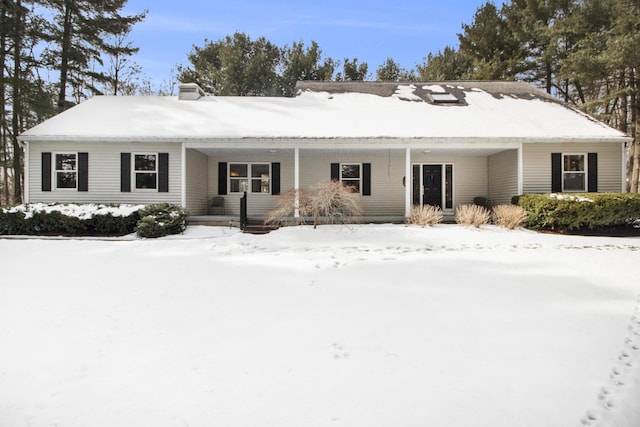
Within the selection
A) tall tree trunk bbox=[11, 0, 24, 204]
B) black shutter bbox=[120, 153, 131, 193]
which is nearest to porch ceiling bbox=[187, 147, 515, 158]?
black shutter bbox=[120, 153, 131, 193]

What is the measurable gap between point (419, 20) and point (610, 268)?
15.4 m

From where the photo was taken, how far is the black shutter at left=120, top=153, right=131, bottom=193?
1231 cm

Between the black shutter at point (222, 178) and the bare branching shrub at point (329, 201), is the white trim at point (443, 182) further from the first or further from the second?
the black shutter at point (222, 178)

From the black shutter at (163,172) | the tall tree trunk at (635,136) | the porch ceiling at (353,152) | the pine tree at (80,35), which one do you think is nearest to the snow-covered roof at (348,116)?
the porch ceiling at (353,152)

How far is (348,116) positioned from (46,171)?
35.7 ft

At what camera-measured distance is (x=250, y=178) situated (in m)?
14.4

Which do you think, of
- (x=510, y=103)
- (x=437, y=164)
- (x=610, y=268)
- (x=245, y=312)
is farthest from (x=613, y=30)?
(x=245, y=312)

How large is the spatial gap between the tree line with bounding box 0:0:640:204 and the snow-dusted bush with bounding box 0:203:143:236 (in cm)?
772

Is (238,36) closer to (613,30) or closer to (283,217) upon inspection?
(283,217)

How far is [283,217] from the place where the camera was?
462 inches

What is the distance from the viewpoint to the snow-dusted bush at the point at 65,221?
10.6 m

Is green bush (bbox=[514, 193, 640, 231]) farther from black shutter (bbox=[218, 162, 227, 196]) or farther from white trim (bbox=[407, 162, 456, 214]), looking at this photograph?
black shutter (bbox=[218, 162, 227, 196])

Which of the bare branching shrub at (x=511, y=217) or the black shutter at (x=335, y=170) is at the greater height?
the black shutter at (x=335, y=170)

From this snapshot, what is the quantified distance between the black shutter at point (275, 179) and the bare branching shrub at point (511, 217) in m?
8.03
